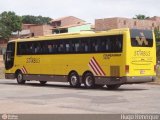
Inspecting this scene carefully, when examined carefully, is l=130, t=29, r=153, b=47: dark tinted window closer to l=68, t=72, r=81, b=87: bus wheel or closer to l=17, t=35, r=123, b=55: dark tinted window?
l=17, t=35, r=123, b=55: dark tinted window

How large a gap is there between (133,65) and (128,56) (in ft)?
2.03

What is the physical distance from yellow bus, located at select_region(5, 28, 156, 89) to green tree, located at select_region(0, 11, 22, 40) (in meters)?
82.4

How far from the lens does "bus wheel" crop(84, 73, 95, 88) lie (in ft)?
88.3

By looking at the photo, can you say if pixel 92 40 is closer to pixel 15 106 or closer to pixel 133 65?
pixel 133 65

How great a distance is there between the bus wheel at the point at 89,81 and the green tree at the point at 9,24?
87.9 metres

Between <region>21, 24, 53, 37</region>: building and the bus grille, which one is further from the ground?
<region>21, 24, 53, 37</region>: building

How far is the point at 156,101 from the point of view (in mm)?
18703

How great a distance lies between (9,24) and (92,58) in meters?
90.2

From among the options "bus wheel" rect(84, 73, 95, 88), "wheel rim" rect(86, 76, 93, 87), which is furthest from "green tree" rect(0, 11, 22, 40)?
"wheel rim" rect(86, 76, 93, 87)

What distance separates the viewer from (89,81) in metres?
27.1

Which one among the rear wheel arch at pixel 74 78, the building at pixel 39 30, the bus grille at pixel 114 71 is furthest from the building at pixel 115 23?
the bus grille at pixel 114 71

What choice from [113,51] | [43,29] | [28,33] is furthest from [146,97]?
[28,33]

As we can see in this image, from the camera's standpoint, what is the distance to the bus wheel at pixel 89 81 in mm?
26922

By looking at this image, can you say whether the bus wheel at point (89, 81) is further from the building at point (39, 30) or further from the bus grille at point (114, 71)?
the building at point (39, 30)
